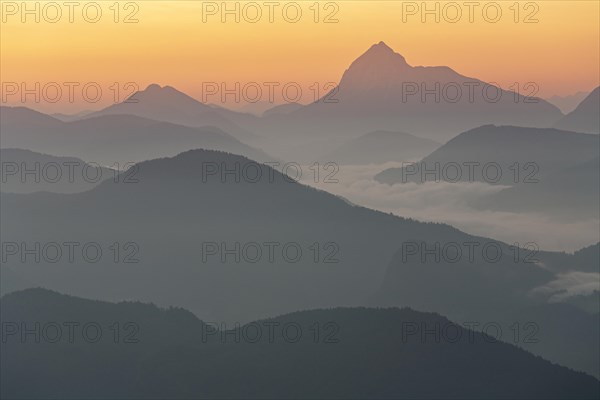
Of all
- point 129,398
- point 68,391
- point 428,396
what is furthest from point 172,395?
point 428,396

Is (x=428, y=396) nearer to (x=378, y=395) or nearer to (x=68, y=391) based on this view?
(x=378, y=395)

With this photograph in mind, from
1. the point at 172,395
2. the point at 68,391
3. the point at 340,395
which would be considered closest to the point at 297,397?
the point at 340,395

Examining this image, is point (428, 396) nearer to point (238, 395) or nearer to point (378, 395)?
point (378, 395)

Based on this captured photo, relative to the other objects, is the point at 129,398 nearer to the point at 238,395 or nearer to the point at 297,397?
the point at 238,395

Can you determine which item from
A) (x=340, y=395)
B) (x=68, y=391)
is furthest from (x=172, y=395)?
(x=340, y=395)

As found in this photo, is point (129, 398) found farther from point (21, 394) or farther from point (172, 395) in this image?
point (21, 394)

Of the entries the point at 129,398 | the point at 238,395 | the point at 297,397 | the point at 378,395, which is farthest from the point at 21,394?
the point at 378,395
